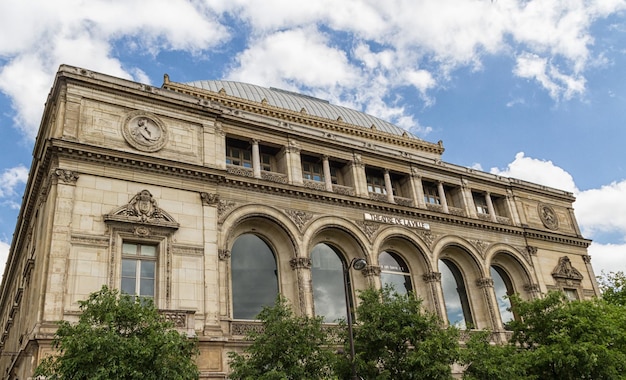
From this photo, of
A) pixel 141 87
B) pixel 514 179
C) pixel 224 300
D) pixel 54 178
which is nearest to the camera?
pixel 54 178

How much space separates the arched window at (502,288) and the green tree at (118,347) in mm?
23865

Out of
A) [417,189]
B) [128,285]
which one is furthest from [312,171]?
[128,285]

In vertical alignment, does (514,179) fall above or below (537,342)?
above

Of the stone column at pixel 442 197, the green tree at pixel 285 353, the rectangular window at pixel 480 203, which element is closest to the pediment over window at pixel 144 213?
the green tree at pixel 285 353

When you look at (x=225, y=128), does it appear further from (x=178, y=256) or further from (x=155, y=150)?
(x=178, y=256)

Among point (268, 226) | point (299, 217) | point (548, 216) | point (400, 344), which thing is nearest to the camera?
point (400, 344)

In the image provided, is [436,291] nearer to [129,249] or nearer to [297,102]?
[129,249]

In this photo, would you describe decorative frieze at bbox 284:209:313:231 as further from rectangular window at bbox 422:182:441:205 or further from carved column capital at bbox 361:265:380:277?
rectangular window at bbox 422:182:441:205

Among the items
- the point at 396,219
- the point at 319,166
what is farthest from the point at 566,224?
the point at 319,166

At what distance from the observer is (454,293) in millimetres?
35219

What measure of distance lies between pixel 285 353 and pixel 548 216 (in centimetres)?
2787

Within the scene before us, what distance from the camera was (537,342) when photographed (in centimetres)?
2800

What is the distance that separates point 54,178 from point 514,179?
30596 mm

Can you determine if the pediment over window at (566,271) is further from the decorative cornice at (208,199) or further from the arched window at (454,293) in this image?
the decorative cornice at (208,199)
